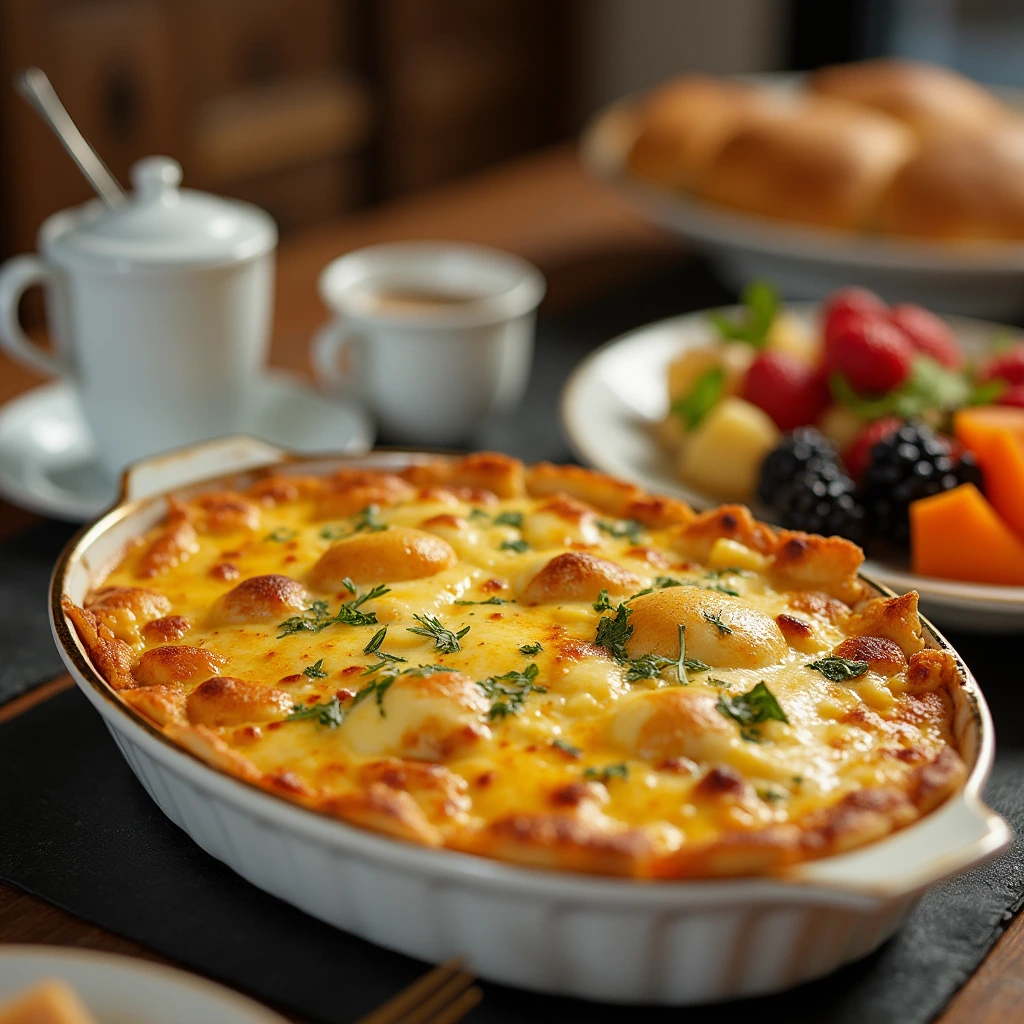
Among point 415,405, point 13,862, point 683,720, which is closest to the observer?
point 683,720

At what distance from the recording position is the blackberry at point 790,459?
196 cm

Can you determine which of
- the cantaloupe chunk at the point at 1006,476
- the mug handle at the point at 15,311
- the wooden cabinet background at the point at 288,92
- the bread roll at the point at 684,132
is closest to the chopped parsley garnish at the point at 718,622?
the cantaloupe chunk at the point at 1006,476

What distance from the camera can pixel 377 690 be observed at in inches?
50.1

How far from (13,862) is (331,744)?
14.9 inches

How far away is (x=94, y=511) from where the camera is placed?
2.03m

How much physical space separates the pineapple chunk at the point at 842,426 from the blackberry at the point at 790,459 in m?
0.19

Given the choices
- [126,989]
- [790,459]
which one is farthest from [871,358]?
[126,989]

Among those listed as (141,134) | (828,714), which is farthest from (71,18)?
(828,714)

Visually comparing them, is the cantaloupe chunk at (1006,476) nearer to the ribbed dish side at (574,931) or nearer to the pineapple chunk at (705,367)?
the pineapple chunk at (705,367)

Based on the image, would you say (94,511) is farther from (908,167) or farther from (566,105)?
(566,105)

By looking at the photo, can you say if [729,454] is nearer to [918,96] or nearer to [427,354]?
[427,354]

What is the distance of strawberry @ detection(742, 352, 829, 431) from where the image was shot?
7.40ft

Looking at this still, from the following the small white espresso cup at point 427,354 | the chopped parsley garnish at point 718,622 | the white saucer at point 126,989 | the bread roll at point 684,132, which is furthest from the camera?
the bread roll at point 684,132

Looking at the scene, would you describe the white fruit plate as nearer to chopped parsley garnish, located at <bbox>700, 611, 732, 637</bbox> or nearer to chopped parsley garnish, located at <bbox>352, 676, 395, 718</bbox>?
chopped parsley garnish, located at <bbox>700, 611, 732, 637</bbox>
